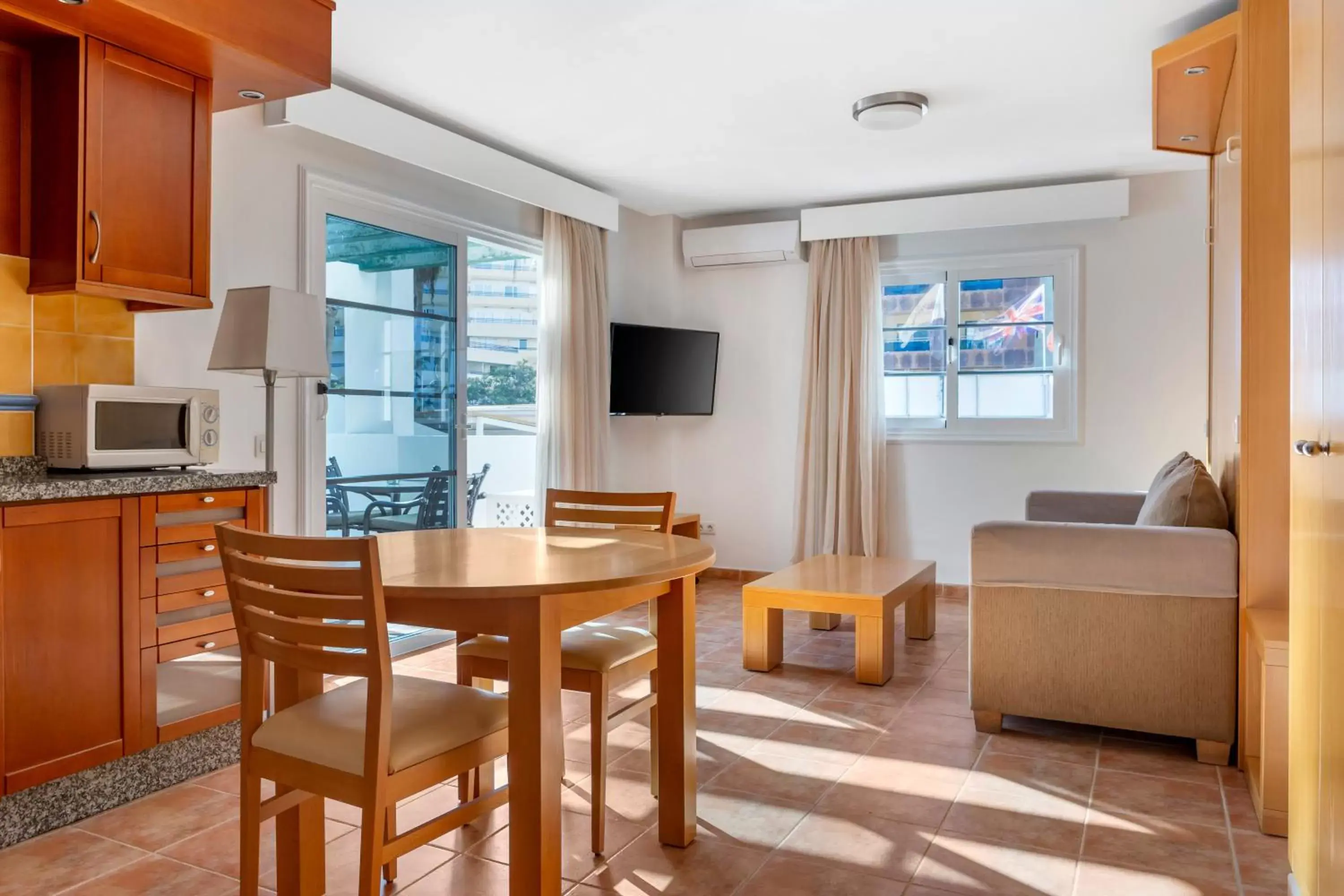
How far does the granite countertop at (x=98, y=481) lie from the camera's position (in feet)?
8.30

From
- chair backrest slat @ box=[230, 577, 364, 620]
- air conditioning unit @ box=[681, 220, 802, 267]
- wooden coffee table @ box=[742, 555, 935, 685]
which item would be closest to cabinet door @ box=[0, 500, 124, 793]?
chair backrest slat @ box=[230, 577, 364, 620]

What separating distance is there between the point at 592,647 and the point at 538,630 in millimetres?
723

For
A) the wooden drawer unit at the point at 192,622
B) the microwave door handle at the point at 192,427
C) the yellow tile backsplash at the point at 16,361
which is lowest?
the wooden drawer unit at the point at 192,622

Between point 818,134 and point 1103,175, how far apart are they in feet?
6.44

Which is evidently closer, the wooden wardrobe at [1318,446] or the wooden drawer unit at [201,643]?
the wooden wardrobe at [1318,446]

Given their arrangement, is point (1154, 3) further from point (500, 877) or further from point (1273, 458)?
point (500, 877)

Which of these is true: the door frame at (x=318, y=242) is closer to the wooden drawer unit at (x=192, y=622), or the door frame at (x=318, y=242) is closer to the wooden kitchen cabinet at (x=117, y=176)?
the wooden kitchen cabinet at (x=117, y=176)

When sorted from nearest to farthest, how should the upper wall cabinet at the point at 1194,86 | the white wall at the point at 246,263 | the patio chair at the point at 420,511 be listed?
the upper wall cabinet at the point at 1194,86 → the white wall at the point at 246,263 → the patio chair at the point at 420,511

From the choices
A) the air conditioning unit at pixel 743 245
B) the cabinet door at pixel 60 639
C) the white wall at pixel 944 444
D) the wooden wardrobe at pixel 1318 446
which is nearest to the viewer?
the wooden wardrobe at pixel 1318 446

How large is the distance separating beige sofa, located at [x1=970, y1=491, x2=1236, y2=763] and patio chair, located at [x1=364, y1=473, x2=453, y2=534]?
8.35 feet


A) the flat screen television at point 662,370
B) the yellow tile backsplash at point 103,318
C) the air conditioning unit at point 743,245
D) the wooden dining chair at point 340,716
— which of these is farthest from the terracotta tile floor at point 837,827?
the air conditioning unit at point 743,245

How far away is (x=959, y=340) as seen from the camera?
5.98m

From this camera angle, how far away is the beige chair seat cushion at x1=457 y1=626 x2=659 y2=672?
240 centimetres

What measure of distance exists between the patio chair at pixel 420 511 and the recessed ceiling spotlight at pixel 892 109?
275 cm
